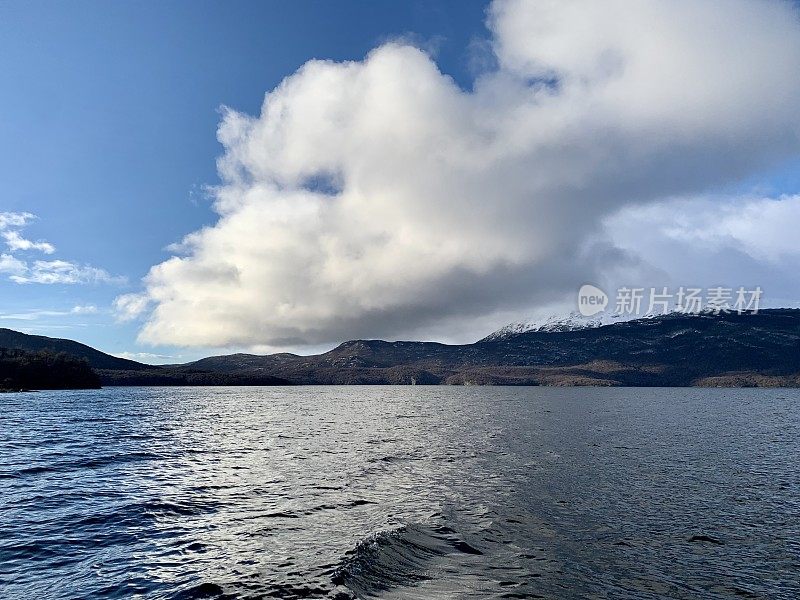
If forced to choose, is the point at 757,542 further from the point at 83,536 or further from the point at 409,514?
the point at 83,536

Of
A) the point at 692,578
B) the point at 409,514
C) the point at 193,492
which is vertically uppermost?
the point at 692,578

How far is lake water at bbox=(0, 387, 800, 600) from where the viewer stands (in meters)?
22.3

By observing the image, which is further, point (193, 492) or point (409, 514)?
point (193, 492)

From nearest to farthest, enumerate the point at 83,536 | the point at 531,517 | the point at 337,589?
the point at 337,589 → the point at 83,536 → the point at 531,517

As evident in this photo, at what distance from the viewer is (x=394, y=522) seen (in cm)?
3172

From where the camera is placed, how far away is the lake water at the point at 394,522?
22.3 meters

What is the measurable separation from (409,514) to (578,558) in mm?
12050

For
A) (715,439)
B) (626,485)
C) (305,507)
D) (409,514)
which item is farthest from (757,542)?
(715,439)

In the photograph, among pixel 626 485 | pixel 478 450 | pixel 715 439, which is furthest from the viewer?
pixel 715 439

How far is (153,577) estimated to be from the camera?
893 inches

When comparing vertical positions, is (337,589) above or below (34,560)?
above

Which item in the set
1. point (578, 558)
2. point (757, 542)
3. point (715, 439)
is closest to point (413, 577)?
point (578, 558)

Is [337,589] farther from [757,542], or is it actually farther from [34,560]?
[757,542]

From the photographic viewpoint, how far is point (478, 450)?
66.8 m
